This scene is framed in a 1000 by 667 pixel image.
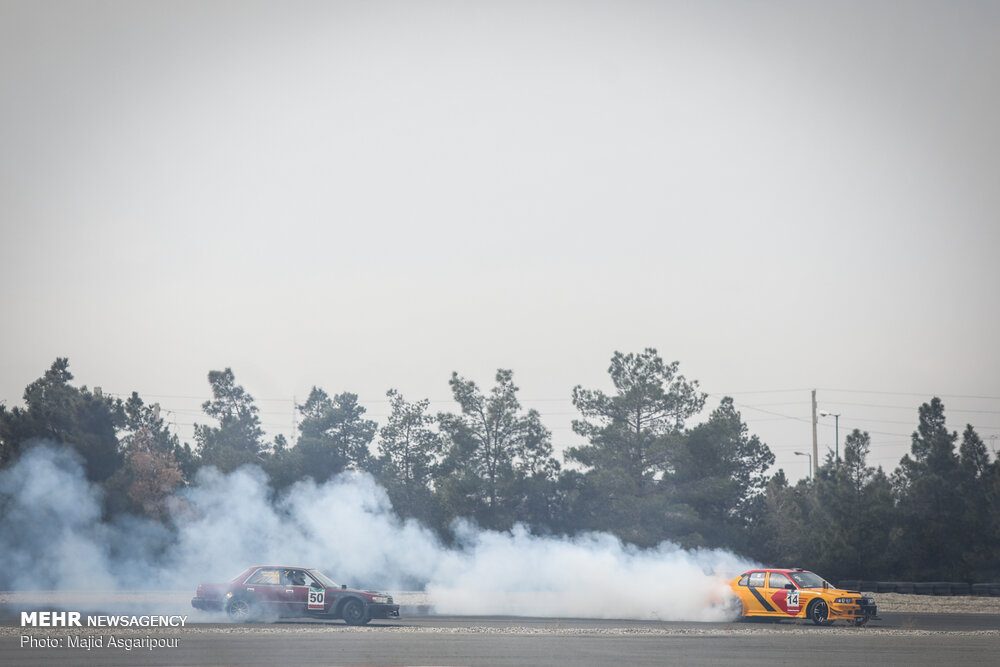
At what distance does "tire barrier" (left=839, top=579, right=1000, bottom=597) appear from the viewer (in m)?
47.2

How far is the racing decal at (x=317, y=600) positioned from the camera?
25.3 meters

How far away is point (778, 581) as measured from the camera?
26.7 m

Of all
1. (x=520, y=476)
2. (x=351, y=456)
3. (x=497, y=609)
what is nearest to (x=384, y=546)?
(x=497, y=609)

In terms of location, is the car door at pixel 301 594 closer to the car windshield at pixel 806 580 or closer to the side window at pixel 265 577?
the side window at pixel 265 577

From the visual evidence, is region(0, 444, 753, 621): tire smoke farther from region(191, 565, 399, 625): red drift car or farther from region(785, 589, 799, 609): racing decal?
region(191, 565, 399, 625): red drift car

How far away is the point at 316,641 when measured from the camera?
20.4 meters

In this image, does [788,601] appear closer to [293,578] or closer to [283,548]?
[293,578]

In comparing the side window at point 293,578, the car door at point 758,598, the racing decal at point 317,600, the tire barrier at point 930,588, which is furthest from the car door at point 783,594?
the tire barrier at point 930,588

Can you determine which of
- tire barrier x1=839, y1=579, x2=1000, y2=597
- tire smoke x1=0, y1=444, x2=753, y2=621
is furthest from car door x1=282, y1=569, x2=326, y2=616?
tire barrier x1=839, y1=579, x2=1000, y2=597

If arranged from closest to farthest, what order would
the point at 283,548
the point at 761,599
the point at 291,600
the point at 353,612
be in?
the point at 353,612
the point at 291,600
the point at 761,599
the point at 283,548

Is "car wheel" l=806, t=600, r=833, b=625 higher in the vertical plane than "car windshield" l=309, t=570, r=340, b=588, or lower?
lower

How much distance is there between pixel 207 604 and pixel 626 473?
33243 mm

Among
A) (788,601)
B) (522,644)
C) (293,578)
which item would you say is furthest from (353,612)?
(788,601)

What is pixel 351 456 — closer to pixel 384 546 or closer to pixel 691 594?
pixel 384 546
